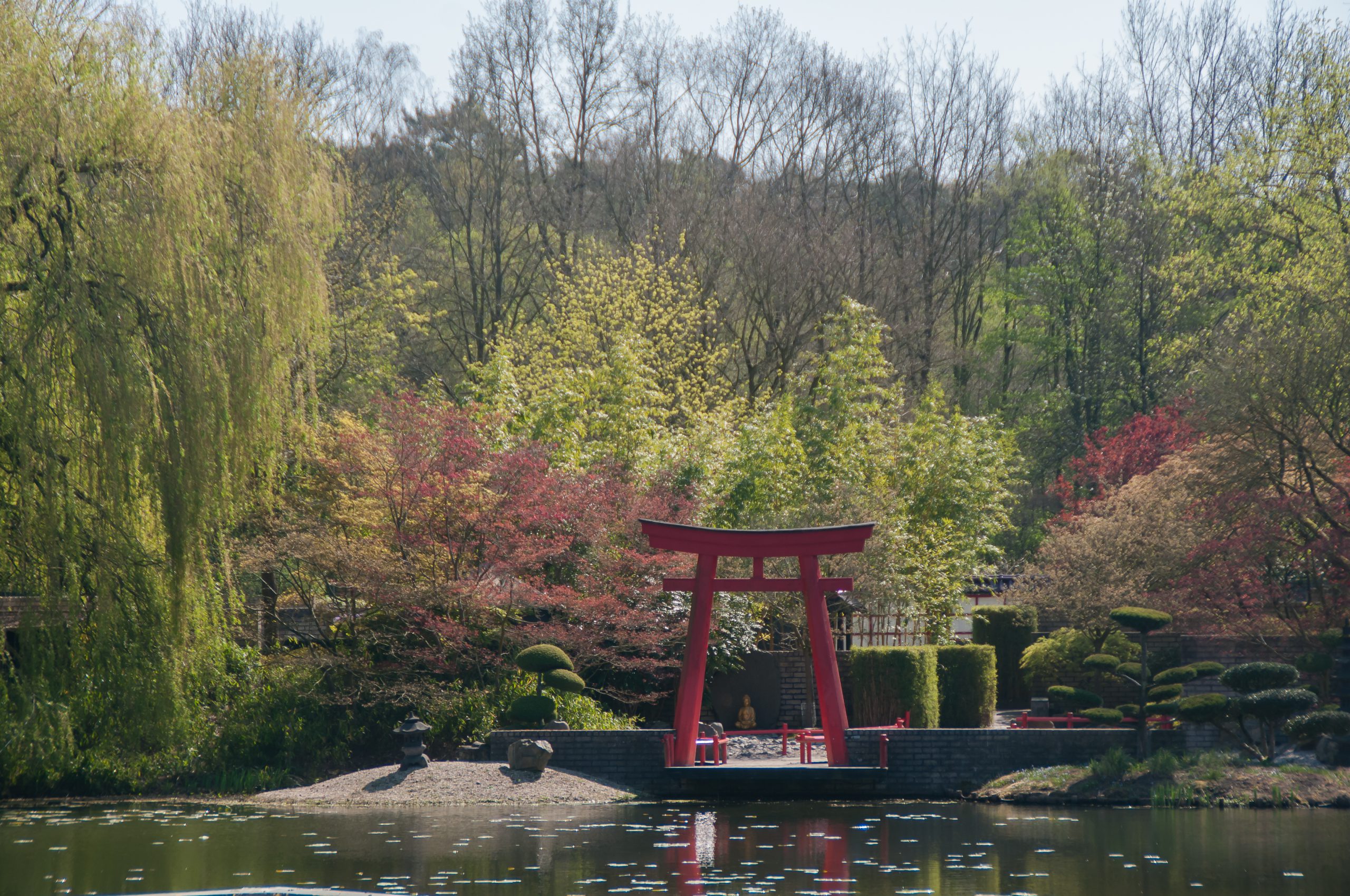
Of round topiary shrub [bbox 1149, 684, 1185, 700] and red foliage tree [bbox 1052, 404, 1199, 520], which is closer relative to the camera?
round topiary shrub [bbox 1149, 684, 1185, 700]

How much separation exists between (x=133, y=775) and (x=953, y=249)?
2618cm

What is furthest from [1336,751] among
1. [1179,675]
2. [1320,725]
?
[1179,675]

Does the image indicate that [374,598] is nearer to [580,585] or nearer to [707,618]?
[580,585]

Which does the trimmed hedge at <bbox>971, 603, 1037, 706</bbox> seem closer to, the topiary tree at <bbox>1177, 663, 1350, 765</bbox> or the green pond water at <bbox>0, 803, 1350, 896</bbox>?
the topiary tree at <bbox>1177, 663, 1350, 765</bbox>

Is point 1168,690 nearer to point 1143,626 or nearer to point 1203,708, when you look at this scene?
point 1203,708

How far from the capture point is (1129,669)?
17.2m

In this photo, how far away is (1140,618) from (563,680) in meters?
7.83

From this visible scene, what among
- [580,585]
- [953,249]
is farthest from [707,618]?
[953,249]

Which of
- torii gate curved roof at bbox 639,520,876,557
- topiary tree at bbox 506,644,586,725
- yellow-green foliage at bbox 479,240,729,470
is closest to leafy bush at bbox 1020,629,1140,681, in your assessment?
torii gate curved roof at bbox 639,520,876,557

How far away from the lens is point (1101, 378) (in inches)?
1232

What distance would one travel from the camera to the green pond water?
9500 millimetres

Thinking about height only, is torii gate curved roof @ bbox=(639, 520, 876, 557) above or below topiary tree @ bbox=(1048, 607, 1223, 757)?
above

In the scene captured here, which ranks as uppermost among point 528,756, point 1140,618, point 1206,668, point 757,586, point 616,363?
point 616,363

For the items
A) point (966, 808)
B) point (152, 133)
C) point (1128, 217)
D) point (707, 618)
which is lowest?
point (966, 808)
